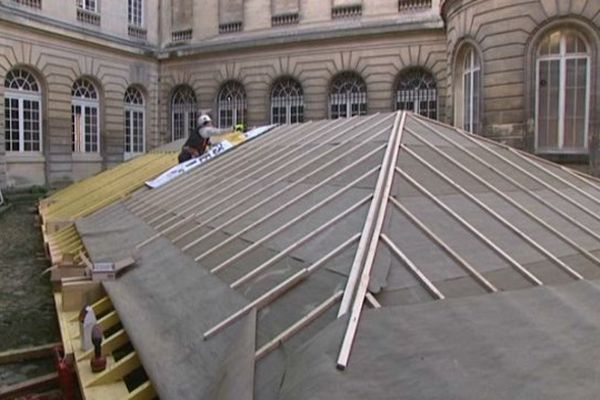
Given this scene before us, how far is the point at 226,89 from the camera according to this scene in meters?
21.7

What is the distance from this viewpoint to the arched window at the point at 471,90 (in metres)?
13.5

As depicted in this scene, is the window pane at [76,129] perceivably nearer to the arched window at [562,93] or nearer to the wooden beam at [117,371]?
the arched window at [562,93]

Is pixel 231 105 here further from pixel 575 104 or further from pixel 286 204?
pixel 286 204

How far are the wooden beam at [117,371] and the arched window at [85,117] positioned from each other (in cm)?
1747

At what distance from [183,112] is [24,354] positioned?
60.2 ft

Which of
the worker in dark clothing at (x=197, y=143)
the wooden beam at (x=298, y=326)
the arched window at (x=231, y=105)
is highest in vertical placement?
the arched window at (x=231, y=105)

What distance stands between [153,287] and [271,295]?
58.0 inches

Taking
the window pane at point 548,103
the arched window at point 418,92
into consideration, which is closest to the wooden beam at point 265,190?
the window pane at point 548,103

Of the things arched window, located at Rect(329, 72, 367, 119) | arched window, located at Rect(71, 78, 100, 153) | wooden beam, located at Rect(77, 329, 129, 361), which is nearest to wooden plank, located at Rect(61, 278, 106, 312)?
wooden beam, located at Rect(77, 329, 129, 361)

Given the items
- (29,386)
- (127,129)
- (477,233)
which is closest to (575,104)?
(477,233)

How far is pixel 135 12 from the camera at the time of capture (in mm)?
22078

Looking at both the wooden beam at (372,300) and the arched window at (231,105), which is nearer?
the wooden beam at (372,300)

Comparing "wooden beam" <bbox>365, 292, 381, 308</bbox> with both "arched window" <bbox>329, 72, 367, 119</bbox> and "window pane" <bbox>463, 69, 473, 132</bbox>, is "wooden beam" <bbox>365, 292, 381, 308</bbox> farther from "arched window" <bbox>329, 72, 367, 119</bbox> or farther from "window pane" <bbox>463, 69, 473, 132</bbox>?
"arched window" <bbox>329, 72, 367, 119</bbox>

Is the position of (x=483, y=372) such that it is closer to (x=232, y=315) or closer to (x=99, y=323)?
(x=232, y=315)
